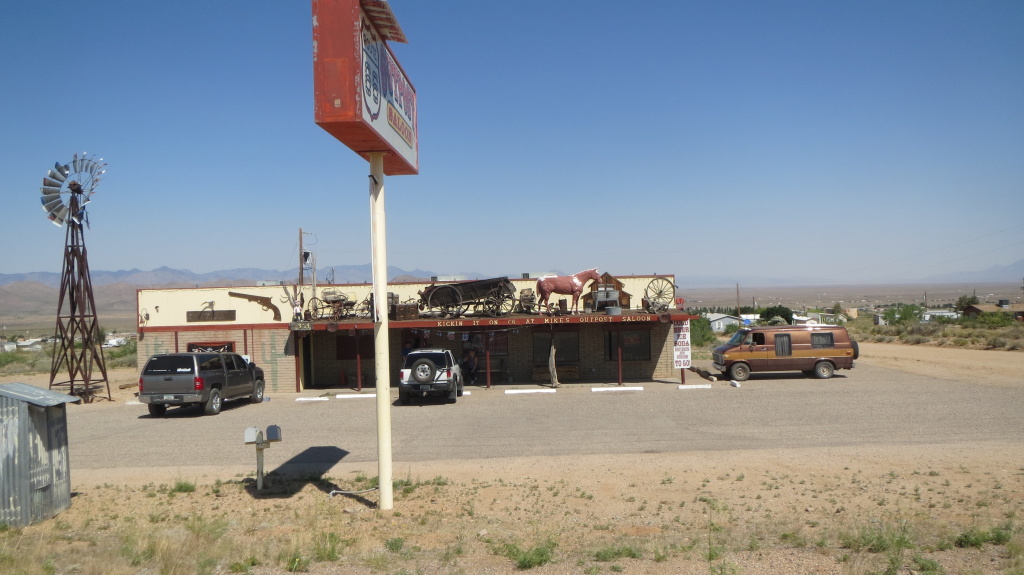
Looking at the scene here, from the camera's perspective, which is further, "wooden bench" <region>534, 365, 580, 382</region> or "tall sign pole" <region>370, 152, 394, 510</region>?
"wooden bench" <region>534, 365, 580, 382</region>

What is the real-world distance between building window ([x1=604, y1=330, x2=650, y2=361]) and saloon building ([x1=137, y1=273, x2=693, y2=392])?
0.13 ft

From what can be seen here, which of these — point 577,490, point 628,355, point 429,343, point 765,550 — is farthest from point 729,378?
point 765,550

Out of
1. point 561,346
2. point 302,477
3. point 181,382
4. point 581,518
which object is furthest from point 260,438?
point 561,346

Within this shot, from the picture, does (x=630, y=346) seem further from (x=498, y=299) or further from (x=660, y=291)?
(x=498, y=299)

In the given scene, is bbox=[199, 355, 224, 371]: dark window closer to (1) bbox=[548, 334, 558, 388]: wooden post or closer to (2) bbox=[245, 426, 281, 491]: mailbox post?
(2) bbox=[245, 426, 281, 491]: mailbox post

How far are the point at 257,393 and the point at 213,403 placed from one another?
3.05 meters

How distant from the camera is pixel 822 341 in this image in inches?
995

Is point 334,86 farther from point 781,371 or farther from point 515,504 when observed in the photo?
point 781,371

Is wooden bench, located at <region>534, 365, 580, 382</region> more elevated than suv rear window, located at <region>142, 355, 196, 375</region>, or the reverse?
suv rear window, located at <region>142, 355, 196, 375</region>

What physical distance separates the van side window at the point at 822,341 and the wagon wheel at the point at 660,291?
524cm

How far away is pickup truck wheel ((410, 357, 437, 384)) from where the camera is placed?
67.8ft

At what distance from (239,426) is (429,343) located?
1027 cm

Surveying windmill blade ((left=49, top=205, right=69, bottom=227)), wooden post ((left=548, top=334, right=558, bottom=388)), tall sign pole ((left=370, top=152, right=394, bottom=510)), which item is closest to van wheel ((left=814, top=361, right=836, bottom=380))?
wooden post ((left=548, top=334, right=558, bottom=388))

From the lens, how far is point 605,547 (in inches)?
294
